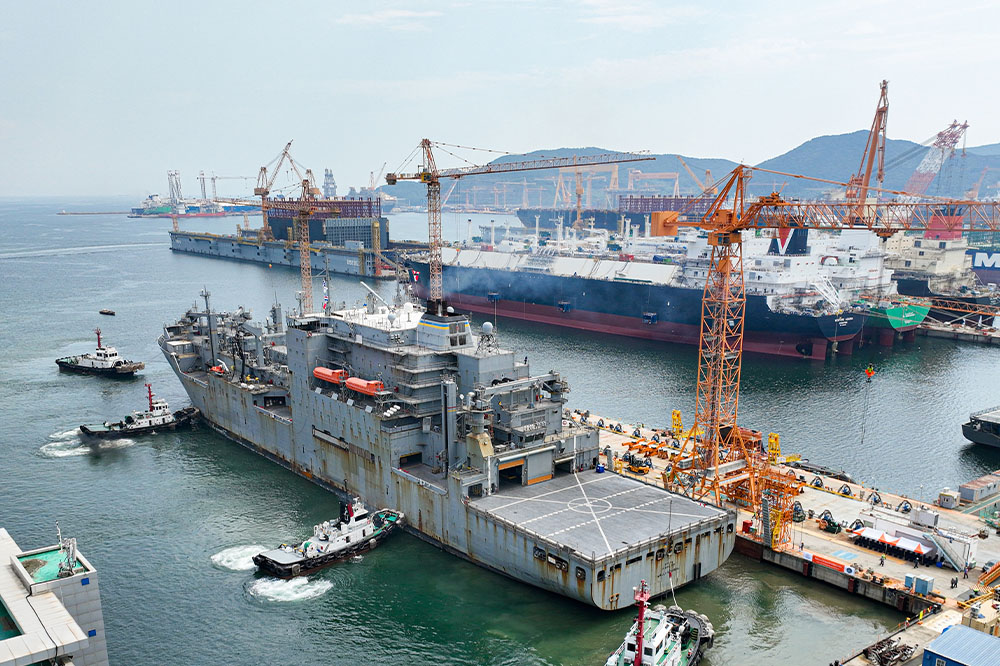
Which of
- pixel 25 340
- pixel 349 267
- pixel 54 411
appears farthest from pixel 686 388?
pixel 349 267

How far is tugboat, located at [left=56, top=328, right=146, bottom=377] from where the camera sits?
7106 centimetres

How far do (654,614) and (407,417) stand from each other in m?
18.4

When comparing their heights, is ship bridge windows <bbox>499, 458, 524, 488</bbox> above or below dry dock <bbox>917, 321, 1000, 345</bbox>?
above

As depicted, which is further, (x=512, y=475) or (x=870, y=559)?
(x=512, y=475)

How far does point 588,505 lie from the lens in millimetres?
34312

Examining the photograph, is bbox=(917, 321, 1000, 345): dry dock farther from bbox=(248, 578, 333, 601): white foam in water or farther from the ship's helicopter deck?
bbox=(248, 578, 333, 601): white foam in water

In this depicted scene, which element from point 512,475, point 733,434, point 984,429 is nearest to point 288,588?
point 512,475

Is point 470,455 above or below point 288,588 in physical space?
above

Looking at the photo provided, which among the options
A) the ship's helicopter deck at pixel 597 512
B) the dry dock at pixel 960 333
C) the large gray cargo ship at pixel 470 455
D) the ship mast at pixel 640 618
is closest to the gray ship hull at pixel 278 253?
the large gray cargo ship at pixel 470 455

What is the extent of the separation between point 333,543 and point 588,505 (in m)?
12.6

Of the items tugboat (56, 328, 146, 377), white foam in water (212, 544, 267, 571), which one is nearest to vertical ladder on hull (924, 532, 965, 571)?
white foam in water (212, 544, 267, 571)

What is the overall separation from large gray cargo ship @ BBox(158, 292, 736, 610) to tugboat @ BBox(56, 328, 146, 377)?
87.4 ft

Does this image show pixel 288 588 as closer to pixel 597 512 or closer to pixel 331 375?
pixel 331 375

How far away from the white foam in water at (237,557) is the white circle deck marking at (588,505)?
1576 cm
